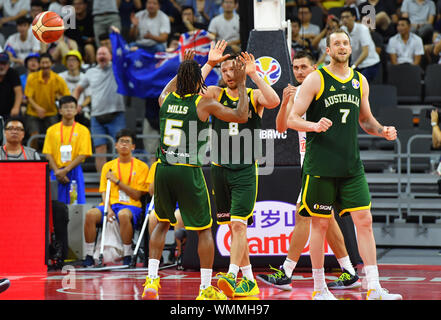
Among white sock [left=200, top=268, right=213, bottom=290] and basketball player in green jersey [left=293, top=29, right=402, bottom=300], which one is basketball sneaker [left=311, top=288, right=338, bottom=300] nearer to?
basketball player in green jersey [left=293, top=29, right=402, bottom=300]

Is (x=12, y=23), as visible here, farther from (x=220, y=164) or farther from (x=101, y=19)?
(x=220, y=164)

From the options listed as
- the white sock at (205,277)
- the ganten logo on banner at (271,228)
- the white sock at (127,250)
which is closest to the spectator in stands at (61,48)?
the white sock at (127,250)

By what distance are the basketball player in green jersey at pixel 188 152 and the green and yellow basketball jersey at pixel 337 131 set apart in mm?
732

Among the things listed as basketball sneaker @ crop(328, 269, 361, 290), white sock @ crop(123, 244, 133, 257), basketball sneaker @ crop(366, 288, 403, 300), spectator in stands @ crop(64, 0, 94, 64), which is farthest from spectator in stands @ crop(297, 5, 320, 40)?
basketball sneaker @ crop(366, 288, 403, 300)

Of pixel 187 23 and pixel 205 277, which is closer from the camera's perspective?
pixel 205 277

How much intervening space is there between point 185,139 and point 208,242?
3.12ft

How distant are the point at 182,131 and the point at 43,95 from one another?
732 cm

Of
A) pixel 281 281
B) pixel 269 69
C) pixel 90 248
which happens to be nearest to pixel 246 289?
pixel 281 281

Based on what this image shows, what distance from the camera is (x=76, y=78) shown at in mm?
14352

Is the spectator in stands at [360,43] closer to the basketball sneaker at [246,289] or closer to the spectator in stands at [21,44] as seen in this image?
the spectator in stands at [21,44]

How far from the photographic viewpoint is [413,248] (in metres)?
12.1

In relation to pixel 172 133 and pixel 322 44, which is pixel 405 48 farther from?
pixel 172 133

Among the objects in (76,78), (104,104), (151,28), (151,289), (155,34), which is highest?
(151,28)

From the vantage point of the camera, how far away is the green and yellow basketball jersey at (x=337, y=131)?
253 inches
